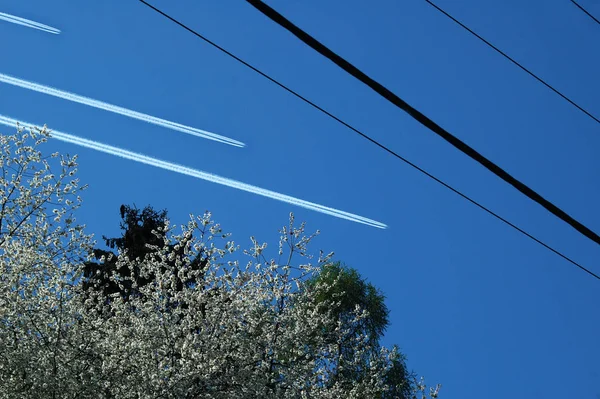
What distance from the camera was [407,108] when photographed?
5.54m

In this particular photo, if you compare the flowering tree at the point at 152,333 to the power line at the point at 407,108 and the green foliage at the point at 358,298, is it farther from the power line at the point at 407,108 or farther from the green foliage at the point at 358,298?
the green foliage at the point at 358,298

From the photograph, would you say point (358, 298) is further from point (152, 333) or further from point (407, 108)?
point (407, 108)

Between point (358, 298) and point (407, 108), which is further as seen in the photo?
point (358, 298)

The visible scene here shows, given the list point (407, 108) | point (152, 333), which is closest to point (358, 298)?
point (152, 333)

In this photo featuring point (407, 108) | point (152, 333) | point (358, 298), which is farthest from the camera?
point (358, 298)

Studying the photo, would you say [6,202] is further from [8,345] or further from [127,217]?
[127,217]

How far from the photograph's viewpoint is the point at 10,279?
1312 centimetres

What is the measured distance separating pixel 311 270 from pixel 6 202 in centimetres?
639

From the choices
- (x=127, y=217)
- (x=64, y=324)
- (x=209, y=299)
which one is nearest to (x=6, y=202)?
(x=64, y=324)

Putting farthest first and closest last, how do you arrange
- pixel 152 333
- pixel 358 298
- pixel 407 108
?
pixel 358 298 → pixel 152 333 → pixel 407 108

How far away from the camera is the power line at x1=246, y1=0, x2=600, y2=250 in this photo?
5.04 meters

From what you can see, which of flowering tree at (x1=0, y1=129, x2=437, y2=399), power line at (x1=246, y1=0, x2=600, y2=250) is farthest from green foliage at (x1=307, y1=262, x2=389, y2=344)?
power line at (x1=246, y1=0, x2=600, y2=250)

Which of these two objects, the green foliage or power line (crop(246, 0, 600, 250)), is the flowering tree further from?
the green foliage

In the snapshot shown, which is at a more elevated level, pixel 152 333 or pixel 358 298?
pixel 358 298
